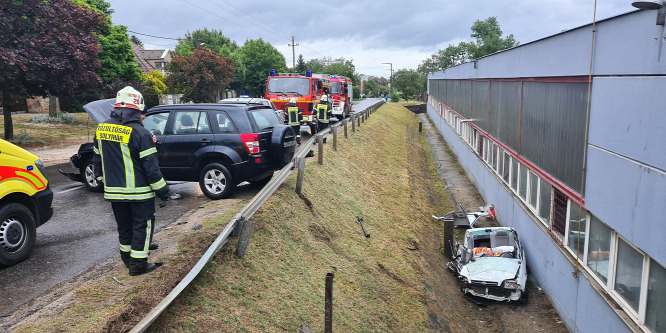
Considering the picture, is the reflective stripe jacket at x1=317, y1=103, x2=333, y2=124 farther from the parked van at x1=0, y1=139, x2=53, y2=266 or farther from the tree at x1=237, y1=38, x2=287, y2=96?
the tree at x1=237, y1=38, x2=287, y2=96

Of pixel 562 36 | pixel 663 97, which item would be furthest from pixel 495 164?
pixel 663 97

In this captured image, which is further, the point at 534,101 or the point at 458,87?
the point at 458,87

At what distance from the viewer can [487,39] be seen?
263 ft

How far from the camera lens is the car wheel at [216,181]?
9750mm

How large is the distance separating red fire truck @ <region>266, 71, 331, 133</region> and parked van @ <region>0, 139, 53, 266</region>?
1612 centimetres

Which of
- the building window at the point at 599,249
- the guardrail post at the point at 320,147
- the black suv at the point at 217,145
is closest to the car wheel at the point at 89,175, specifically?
the black suv at the point at 217,145

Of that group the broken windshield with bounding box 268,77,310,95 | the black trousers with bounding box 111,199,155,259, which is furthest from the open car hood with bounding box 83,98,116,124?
the broken windshield with bounding box 268,77,310,95

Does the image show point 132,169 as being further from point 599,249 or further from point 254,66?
point 254,66

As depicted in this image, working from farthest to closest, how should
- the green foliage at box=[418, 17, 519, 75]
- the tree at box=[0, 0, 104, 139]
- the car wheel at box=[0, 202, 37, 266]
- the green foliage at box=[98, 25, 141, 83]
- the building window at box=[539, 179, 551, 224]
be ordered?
the green foliage at box=[418, 17, 519, 75]
the green foliage at box=[98, 25, 141, 83]
the tree at box=[0, 0, 104, 139]
the building window at box=[539, 179, 551, 224]
the car wheel at box=[0, 202, 37, 266]

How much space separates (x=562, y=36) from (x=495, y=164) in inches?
290

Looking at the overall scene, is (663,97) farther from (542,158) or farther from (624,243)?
(542,158)

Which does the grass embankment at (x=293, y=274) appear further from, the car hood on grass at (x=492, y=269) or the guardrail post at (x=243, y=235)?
the car hood on grass at (x=492, y=269)

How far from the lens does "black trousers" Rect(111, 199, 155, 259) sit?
5.68 m

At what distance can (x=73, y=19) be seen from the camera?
2128 cm
